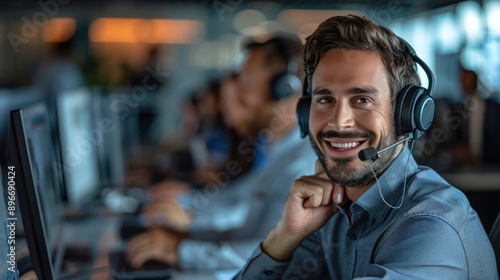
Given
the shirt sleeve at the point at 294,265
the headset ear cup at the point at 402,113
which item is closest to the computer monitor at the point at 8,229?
the shirt sleeve at the point at 294,265

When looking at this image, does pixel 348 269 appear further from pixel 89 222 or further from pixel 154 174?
pixel 154 174

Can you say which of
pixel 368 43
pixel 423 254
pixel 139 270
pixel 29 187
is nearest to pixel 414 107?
pixel 368 43

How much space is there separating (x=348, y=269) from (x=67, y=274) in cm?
84

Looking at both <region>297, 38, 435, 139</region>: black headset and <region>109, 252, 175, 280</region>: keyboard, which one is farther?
<region>109, 252, 175, 280</region>: keyboard

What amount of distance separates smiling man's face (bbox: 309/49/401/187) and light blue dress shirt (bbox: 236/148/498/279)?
6 cm

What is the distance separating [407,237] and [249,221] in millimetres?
1097

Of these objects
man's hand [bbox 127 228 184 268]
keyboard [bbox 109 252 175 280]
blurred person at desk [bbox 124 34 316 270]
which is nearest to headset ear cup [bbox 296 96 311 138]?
blurred person at desk [bbox 124 34 316 270]

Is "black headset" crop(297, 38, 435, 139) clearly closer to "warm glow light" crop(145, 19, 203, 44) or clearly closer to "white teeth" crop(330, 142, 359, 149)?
"white teeth" crop(330, 142, 359, 149)

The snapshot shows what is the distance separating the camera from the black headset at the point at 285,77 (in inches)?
77.5

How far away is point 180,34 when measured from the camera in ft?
Result: 26.3

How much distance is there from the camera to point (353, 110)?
38.3 inches

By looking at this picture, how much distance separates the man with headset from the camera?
91 cm

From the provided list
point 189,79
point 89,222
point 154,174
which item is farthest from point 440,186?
point 189,79

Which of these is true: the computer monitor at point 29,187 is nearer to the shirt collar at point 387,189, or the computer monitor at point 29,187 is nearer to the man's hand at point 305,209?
the man's hand at point 305,209
